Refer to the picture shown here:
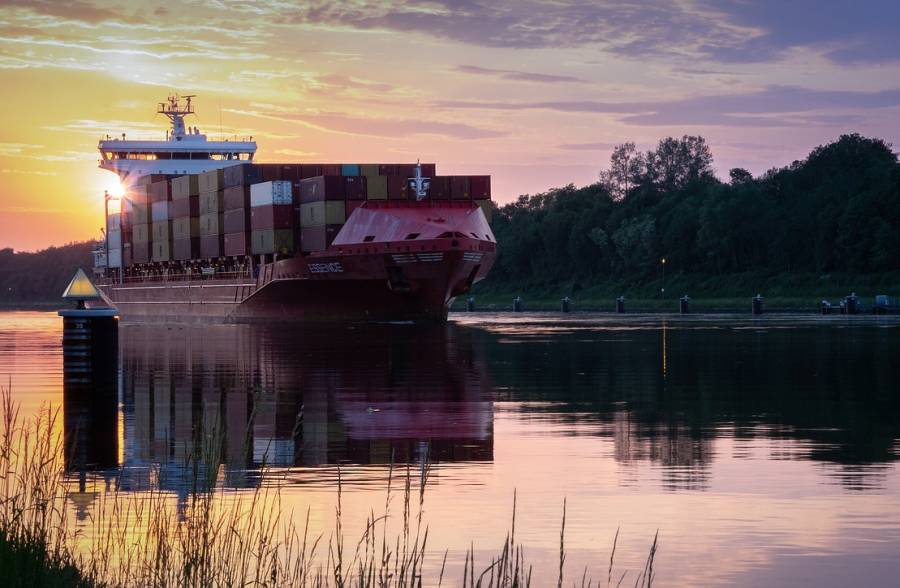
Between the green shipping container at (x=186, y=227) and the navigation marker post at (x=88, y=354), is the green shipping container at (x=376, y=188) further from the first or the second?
the navigation marker post at (x=88, y=354)

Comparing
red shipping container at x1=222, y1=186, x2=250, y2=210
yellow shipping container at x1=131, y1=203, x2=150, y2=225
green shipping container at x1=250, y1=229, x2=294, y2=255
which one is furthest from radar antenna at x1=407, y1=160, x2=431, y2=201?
yellow shipping container at x1=131, y1=203, x2=150, y2=225

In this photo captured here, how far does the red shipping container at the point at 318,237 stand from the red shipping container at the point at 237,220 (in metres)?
5.53

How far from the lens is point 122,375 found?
85.5 feet

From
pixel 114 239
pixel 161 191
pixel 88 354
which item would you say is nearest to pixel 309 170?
pixel 161 191

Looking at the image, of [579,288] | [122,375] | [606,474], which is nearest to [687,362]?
[122,375]

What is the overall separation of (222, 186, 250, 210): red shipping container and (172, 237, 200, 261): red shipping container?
7198 millimetres

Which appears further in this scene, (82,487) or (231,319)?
(231,319)

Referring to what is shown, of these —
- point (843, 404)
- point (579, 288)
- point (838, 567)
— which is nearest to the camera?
point (838, 567)

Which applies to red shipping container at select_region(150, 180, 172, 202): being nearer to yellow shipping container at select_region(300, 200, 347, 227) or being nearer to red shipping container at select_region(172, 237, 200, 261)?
red shipping container at select_region(172, 237, 200, 261)

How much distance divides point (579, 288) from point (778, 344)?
324 feet

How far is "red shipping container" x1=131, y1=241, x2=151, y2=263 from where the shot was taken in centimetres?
9069

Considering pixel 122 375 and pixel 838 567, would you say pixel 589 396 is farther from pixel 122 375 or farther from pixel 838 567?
pixel 838 567

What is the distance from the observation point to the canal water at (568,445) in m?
9.34

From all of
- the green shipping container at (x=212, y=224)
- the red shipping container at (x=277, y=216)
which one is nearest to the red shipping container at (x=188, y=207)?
the green shipping container at (x=212, y=224)
